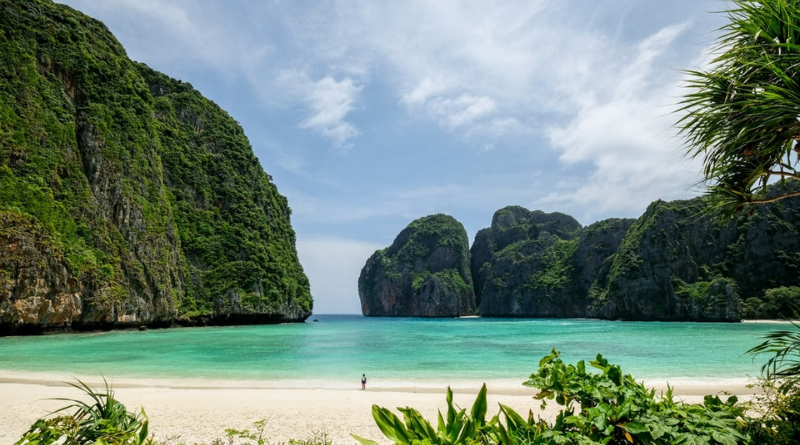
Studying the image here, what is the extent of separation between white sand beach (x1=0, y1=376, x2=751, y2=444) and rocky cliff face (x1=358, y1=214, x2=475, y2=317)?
440 feet

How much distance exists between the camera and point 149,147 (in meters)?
60.8

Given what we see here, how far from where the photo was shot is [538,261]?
13788 centimetres

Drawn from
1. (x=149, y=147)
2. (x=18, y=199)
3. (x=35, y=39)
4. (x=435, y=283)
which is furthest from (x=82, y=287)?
(x=435, y=283)

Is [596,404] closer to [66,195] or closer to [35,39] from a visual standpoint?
[66,195]

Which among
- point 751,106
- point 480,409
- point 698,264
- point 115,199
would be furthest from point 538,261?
point 480,409

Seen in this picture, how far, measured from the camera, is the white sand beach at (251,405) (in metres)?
8.18

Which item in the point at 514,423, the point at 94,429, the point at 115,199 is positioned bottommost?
the point at 94,429

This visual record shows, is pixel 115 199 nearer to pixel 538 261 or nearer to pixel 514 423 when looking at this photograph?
pixel 514 423

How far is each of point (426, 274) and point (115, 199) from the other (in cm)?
12035

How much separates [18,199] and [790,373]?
52.0m

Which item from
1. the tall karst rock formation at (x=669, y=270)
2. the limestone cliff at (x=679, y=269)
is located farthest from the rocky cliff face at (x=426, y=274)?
the limestone cliff at (x=679, y=269)

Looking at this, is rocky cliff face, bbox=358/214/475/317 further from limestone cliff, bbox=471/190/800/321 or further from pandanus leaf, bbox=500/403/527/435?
pandanus leaf, bbox=500/403/527/435

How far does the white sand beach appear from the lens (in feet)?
26.8

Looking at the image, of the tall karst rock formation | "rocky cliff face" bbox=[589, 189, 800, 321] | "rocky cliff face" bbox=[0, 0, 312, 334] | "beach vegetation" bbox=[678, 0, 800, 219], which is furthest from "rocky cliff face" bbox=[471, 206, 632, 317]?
"beach vegetation" bbox=[678, 0, 800, 219]
